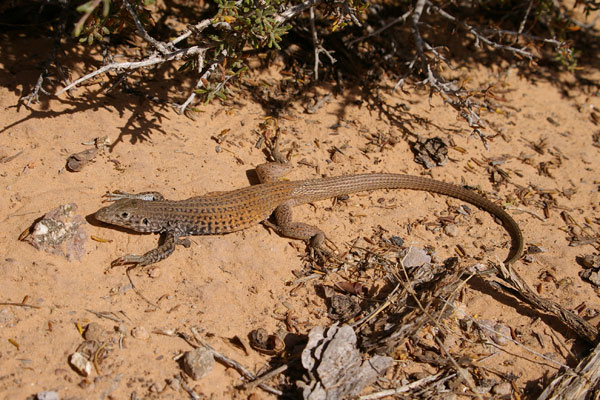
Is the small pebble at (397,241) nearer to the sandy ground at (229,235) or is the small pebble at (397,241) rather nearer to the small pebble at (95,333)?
the sandy ground at (229,235)

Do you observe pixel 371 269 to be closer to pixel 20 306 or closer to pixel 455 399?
pixel 455 399

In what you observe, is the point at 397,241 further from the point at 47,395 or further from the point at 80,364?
the point at 47,395

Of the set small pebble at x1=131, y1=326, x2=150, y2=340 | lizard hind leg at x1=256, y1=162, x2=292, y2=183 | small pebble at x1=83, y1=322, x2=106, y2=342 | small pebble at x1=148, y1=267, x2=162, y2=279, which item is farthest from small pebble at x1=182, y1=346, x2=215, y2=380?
lizard hind leg at x1=256, y1=162, x2=292, y2=183

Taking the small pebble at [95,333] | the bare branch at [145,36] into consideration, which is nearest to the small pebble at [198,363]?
the small pebble at [95,333]

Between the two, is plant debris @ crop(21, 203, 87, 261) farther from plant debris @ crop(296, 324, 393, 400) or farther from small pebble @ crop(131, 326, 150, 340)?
plant debris @ crop(296, 324, 393, 400)

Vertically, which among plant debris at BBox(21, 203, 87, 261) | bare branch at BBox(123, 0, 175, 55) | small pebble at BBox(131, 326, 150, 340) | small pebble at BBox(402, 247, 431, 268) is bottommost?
small pebble at BBox(131, 326, 150, 340)
